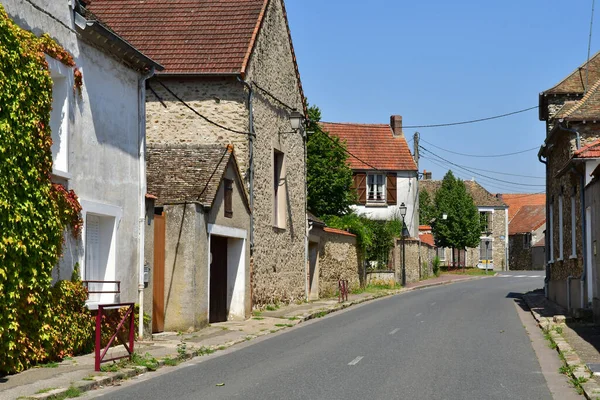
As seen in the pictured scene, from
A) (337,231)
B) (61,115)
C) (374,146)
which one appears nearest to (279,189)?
(337,231)

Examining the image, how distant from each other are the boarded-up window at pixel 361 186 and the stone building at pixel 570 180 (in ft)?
70.2

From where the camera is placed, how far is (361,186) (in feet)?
172

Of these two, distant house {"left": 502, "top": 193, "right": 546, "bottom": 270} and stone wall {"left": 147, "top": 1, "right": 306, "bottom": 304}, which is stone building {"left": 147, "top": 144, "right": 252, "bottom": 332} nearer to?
stone wall {"left": 147, "top": 1, "right": 306, "bottom": 304}

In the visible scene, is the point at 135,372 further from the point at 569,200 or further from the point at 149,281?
the point at 569,200

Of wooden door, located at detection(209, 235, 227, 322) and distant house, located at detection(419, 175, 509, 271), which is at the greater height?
distant house, located at detection(419, 175, 509, 271)

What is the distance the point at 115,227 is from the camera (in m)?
15.2

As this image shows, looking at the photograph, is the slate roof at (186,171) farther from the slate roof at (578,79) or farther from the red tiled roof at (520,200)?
the red tiled roof at (520,200)

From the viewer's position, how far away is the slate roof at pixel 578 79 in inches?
1125

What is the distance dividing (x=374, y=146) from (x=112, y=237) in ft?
132

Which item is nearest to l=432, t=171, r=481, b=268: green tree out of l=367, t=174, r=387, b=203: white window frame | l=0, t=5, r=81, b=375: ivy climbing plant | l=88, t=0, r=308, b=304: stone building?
l=367, t=174, r=387, b=203: white window frame

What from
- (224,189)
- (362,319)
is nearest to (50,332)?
(224,189)

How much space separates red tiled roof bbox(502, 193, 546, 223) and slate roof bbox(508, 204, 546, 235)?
4365 mm

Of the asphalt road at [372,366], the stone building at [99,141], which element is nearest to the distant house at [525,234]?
the asphalt road at [372,366]

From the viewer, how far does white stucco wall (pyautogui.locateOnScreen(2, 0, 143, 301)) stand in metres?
13.2
